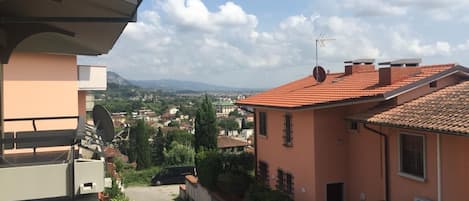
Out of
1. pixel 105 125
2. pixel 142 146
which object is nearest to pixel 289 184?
pixel 105 125

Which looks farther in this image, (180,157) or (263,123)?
(180,157)

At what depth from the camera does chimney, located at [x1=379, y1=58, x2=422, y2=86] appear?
15641mm

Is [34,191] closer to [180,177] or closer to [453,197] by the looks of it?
[453,197]

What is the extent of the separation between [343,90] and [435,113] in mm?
4643

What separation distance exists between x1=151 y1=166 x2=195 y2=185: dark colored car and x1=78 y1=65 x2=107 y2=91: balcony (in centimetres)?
1594

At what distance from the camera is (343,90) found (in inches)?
671

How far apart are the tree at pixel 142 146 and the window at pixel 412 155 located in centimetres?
3599

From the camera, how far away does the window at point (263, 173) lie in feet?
67.4

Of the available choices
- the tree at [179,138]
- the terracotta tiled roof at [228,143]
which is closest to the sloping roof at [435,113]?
the terracotta tiled roof at [228,143]

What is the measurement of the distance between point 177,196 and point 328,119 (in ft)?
51.0

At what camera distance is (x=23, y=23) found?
20.5ft

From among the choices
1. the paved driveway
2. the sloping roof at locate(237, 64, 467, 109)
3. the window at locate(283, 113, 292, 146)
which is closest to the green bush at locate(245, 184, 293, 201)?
the window at locate(283, 113, 292, 146)

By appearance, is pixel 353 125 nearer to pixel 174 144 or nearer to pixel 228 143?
pixel 228 143

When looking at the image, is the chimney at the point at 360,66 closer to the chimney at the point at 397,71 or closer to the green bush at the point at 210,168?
the chimney at the point at 397,71
